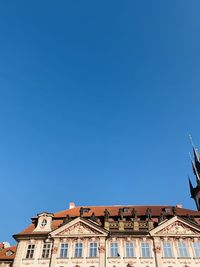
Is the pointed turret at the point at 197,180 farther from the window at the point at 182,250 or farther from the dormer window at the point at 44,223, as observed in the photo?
the dormer window at the point at 44,223

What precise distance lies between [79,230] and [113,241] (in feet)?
15.9

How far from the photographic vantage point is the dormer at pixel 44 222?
37.0 metres

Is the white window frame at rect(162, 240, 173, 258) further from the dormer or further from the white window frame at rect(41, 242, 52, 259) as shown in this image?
the dormer

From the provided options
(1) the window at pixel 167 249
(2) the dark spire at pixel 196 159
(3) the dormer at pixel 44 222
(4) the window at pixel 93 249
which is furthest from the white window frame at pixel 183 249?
(2) the dark spire at pixel 196 159

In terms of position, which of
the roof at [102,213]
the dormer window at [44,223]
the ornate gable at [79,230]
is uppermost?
the roof at [102,213]

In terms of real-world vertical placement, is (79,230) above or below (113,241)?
above

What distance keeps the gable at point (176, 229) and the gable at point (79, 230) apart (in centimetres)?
736

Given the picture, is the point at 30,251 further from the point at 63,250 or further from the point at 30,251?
the point at 63,250

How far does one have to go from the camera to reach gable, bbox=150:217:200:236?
3534 centimetres

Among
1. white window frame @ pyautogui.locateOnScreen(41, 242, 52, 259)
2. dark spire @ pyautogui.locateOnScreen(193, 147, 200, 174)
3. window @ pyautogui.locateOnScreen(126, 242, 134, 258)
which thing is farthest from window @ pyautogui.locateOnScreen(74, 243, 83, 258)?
dark spire @ pyautogui.locateOnScreen(193, 147, 200, 174)

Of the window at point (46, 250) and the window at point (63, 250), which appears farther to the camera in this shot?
the window at point (46, 250)

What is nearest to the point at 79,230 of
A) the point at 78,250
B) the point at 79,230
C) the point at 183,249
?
the point at 79,230

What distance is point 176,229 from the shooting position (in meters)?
35.8

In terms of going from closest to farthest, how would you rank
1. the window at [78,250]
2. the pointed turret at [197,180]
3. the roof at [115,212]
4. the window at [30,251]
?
the window at [78,250] < the window at [30,251] < the roof at [115,212] < the pointed turret at [197,180]
